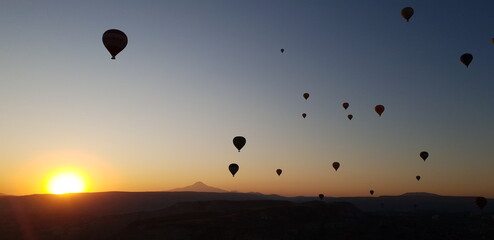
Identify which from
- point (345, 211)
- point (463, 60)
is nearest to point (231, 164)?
point (463, 60)

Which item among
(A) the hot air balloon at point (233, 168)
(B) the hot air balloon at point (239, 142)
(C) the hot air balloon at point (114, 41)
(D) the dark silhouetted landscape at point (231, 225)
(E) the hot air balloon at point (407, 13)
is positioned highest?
(E) the hot air balloon at point (407, 13)

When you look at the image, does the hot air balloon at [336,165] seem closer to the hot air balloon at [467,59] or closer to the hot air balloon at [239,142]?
the hot air balloon at [239,142]

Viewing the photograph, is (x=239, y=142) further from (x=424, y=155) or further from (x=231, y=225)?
(x=424, y=155)

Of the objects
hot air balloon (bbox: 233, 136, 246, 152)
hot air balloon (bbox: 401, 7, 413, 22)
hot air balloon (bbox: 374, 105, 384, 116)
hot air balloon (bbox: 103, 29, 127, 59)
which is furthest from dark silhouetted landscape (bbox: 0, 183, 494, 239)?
hot air balloon (bbox: 401, 7, 413, 22)

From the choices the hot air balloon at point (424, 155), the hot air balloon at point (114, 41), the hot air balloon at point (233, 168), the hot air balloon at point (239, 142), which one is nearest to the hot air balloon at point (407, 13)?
the hot air balloon at point (239, 142)

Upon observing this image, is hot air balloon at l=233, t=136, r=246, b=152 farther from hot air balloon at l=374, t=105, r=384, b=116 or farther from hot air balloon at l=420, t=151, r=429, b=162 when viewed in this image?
hot air balloon at l=420, t=151, r=429, b=162

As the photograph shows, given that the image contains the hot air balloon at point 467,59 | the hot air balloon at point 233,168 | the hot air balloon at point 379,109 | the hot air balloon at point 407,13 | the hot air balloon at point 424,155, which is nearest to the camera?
the hot air balloon at point 407,13
